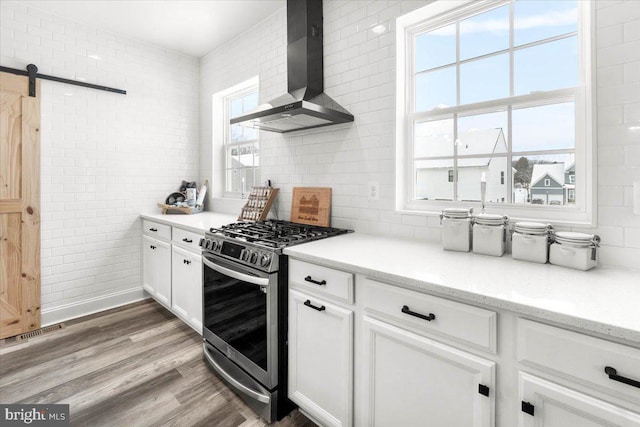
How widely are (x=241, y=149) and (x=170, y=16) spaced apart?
1353 millimetres

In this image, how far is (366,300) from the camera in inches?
54.0

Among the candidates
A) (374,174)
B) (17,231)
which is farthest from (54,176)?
(374,174)

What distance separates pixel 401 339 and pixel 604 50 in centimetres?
152

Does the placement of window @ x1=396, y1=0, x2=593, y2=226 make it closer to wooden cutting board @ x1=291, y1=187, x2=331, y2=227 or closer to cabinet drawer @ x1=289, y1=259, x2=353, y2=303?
wooden cutting board @ x1=291, y1=187, x2=331, y2=227

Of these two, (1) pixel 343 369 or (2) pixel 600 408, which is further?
(1) pixel 343 369

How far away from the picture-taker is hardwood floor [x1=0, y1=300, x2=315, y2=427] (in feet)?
5.72

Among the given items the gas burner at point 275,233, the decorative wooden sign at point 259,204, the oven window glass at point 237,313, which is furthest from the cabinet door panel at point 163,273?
the gas burner at point 275,233

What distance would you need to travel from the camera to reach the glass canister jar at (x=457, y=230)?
5.29ft

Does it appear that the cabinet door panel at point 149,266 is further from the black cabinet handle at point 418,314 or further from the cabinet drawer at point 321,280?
the black cabinet handle at point 418,314

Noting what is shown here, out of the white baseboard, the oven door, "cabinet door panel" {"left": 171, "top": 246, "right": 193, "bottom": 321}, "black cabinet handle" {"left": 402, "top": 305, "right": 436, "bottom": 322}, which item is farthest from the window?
the white baseboard

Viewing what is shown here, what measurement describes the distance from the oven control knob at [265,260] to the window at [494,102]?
94cm

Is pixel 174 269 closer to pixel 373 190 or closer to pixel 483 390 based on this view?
pixel 373 190

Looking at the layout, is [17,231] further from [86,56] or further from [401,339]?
[401,339]

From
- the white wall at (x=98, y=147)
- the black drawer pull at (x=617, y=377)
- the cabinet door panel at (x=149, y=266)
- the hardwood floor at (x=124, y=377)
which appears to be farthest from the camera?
the cabinet door panel at (x=149, y=266)
